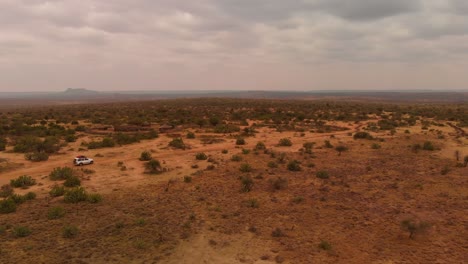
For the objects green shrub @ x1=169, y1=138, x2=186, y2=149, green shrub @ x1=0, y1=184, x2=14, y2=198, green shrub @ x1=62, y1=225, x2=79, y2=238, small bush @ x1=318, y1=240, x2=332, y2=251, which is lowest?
small bush @ x1=318, y1=240, x2=332, y2=251

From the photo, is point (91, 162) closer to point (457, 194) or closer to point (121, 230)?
point (121, 230)

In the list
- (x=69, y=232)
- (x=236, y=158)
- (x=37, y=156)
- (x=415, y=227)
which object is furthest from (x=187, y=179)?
(x=37, y=156)

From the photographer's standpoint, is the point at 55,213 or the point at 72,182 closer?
the point at 55,213

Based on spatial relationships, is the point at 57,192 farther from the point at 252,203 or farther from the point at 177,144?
the point at 177,144

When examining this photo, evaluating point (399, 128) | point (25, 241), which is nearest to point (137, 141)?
point (25, 241)

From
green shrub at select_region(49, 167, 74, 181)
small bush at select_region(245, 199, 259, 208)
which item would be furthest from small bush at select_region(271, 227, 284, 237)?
green shrub at select_region(49, 167, 74, 181)

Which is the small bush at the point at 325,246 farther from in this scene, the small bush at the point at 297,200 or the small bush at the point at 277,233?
the small bush at the point at 297,200

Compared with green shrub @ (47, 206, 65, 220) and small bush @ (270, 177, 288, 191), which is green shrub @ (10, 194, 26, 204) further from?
small bush @ (270, 177, 288, 191)
